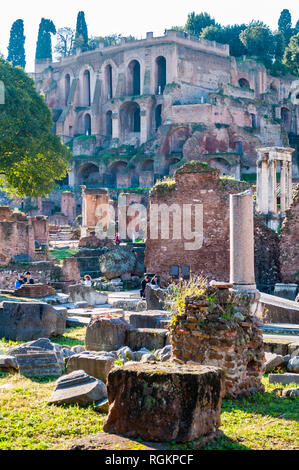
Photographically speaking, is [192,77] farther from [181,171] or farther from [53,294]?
[53,294]

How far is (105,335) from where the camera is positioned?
8773 millimetres

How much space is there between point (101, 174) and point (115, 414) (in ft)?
168

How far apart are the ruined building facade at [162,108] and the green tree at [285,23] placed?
11.1 m

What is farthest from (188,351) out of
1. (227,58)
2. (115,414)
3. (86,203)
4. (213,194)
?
(227,58)

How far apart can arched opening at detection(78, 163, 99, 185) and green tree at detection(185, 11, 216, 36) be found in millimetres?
26229

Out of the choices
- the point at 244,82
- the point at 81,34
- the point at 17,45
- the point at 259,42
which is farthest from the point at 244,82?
the point at 17,45

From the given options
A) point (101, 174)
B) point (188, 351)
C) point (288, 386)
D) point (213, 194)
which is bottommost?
point (288, 386)

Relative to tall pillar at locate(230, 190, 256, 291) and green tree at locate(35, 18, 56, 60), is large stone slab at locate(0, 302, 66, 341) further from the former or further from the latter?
green tree at locate(35, 18, 56, 60)

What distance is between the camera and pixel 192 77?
202 ft

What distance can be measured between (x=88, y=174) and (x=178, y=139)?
11.1 metres

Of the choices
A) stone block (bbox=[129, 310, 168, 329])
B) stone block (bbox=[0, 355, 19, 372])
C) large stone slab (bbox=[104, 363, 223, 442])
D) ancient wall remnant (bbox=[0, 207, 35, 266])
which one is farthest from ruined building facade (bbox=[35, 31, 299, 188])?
large stone slab (bbox=[104, 363, 223, 442])

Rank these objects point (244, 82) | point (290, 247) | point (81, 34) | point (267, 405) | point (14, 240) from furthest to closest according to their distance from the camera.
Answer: point (81, 34) < point (244, 82) < point (14, 240) < point (290, 247) < point (267, 405)

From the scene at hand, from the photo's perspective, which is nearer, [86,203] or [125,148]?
[86,203]

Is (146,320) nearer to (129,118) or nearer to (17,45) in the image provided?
(129,118)
